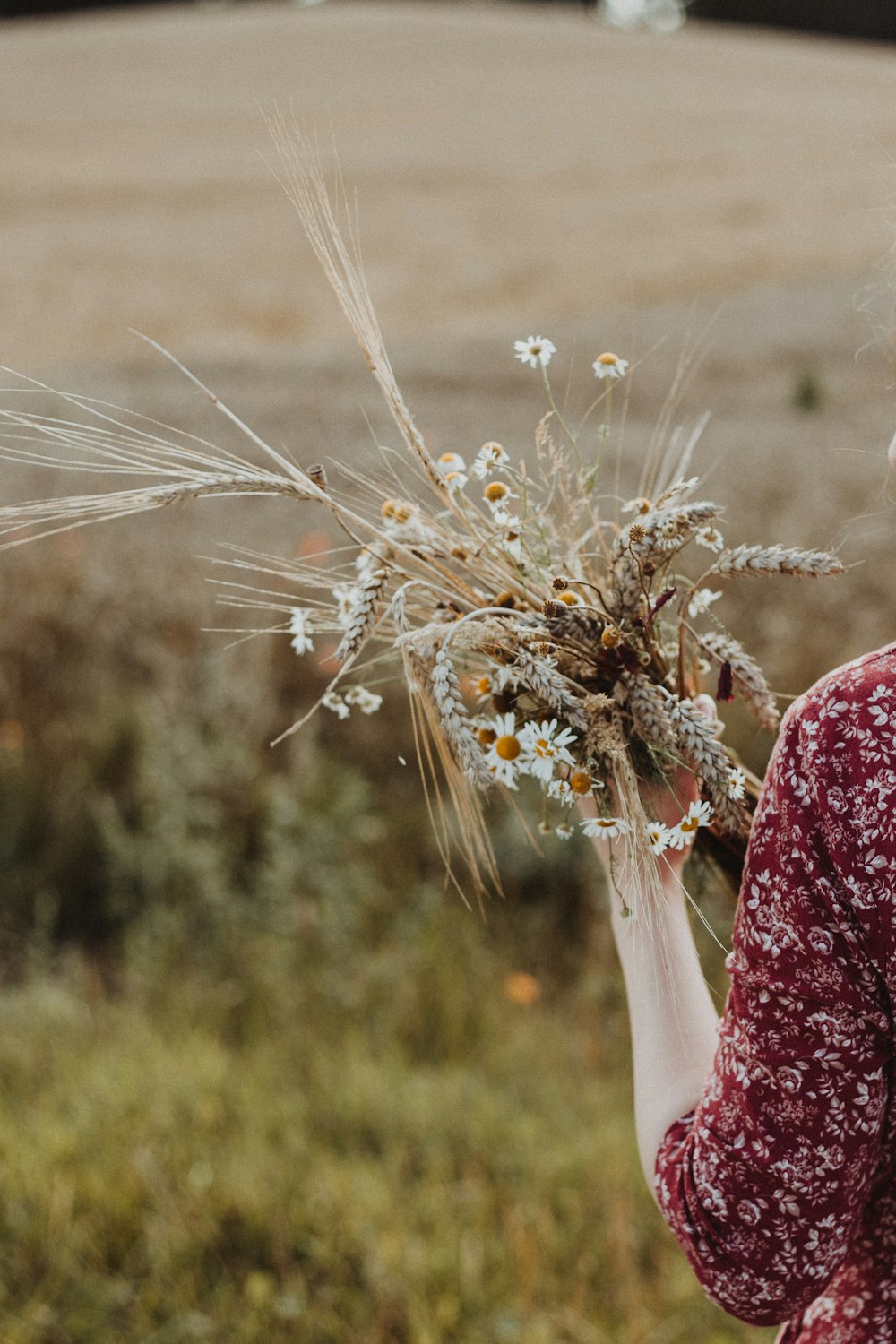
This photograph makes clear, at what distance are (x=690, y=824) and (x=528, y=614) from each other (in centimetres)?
27

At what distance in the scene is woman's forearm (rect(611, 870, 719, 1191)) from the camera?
50.8 inches

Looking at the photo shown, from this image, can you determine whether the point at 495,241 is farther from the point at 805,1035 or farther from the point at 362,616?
the point at 805,1035

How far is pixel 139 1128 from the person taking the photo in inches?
116

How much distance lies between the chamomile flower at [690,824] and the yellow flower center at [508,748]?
0.59 feet

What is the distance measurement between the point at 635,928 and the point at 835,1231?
0.36m

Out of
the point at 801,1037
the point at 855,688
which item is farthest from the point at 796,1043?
the point at 855,688

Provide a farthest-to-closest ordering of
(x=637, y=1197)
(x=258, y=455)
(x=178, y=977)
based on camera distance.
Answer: (x=258, y=455) → (x=178, y=977) → (x=637, y=1197)

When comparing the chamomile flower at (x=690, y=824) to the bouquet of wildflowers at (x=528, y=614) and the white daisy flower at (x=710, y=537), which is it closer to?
the bouquet of wildflowers at (x=528, y=614)

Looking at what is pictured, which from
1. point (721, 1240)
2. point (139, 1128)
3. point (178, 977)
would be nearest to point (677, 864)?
point (721, 1240)

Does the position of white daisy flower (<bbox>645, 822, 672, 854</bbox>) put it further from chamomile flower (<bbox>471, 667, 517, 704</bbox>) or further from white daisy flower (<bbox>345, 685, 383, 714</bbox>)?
white daisy flower (<bbox>345, 685, 383, 714</bbox>)

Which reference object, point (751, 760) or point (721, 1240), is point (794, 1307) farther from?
point (751, 760)

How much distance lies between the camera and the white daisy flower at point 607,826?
1.16 m

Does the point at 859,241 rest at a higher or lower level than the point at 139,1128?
higher

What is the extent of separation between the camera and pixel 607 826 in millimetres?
1184
